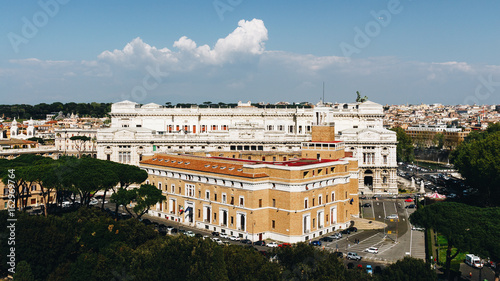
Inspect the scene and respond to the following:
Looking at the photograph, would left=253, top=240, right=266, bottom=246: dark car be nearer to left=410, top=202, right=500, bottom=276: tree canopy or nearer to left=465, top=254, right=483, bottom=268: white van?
left=410, top=202, right=500, bottom=276: tree canopy

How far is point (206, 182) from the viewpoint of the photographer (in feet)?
209

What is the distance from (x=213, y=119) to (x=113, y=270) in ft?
223

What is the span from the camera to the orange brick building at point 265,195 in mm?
57625

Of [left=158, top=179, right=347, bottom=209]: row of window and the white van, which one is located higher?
[left=158, top=179, right=347, bottom=209]: row of window

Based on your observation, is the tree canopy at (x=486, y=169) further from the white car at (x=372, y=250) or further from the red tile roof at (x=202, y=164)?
the red tile roof at (x=202, y=164)

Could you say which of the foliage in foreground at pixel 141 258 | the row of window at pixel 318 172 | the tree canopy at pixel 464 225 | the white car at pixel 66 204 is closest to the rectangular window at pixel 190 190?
the foliage in foreground at pixel 141 258

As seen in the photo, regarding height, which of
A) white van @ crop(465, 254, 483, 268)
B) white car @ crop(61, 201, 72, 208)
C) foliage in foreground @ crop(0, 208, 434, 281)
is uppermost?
foliage in foreground @ crop(0, 208, 434, 281)

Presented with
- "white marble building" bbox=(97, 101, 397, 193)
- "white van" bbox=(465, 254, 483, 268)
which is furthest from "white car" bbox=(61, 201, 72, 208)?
"white van" bbox=(465, 254, 483, 268)

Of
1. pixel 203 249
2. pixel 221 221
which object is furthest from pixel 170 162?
pixel 203 249

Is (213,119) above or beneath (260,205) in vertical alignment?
above

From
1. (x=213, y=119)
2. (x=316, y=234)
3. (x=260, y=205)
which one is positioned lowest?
(x=316, y=234)

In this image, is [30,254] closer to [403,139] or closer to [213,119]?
[213,119]

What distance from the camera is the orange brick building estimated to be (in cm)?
5762

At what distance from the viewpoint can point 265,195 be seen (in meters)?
59.0
